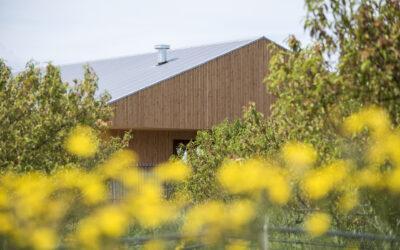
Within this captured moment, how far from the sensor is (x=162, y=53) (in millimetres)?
37031

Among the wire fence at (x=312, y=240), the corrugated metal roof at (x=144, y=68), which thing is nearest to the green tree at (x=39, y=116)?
the wire fence at (x=312, y=240)

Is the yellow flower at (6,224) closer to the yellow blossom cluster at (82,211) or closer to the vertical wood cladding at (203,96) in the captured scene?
the yellow blossom cluster at (82,211)

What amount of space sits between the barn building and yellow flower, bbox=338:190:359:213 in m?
22.9

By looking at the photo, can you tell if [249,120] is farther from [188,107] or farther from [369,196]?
[188,107]

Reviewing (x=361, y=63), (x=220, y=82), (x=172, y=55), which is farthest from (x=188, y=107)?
(x=361, y=63)

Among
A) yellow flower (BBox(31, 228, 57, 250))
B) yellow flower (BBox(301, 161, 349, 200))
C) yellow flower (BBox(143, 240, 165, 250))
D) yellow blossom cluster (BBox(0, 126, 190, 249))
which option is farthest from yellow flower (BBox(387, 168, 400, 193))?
yellow flower (BBox(31, 228, 57, 250))

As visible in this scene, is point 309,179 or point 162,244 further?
point 309,179

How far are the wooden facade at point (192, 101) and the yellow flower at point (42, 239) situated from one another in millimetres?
25146

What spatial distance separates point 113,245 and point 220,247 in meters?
0.91

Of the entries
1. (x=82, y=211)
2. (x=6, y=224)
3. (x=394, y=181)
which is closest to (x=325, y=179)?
(x=394, y=181)

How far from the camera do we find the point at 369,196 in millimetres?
7578

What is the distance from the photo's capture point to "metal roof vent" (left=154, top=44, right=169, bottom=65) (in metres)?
36.9

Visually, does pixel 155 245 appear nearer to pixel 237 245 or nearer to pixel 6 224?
pixel 237 245

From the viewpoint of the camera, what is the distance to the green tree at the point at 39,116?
1269 centimetres
